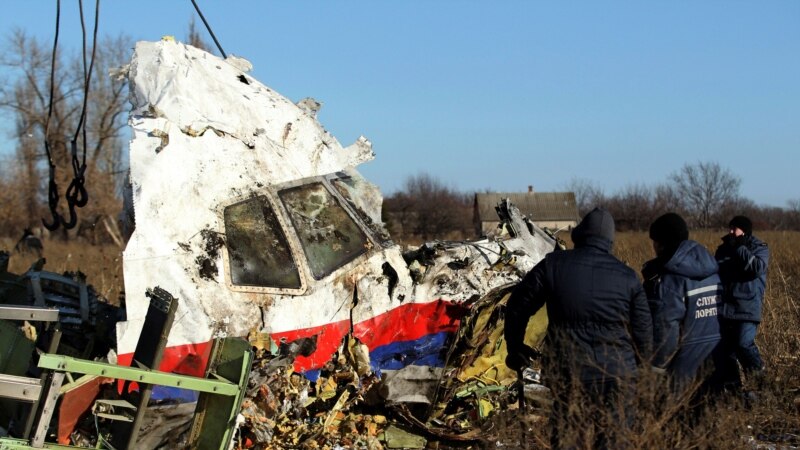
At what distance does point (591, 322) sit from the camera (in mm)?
4555

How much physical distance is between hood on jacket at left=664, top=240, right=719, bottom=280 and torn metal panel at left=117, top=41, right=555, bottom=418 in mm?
1606

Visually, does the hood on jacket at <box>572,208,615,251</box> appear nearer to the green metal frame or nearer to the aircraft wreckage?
the aircraft wreckage

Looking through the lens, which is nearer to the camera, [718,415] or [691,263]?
[718,415]

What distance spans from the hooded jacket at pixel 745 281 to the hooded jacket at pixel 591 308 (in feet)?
7.58

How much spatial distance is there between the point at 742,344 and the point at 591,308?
2680mm

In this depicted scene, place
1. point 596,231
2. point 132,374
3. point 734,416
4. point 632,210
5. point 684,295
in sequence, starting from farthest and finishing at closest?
point 632,210 → point 684,295 → point 734,416 → point 596,231 → point 132,374

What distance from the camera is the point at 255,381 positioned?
5469 millimetres

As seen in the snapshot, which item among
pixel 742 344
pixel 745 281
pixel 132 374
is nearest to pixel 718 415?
pixel 742 344

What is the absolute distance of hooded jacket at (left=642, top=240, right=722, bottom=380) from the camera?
5332mm

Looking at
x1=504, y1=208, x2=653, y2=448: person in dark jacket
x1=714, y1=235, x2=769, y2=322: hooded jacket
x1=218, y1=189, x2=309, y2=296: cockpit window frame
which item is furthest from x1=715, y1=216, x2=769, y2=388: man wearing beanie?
x1=218, y1=189, x2=309, y2=296: cockpit window frame

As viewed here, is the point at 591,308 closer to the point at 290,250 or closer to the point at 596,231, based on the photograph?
the point at 596,231

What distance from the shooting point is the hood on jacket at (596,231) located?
4.68 metres

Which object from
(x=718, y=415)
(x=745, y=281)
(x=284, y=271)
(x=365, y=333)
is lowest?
(x=718, y=415)

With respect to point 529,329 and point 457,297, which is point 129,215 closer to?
point 457,297
